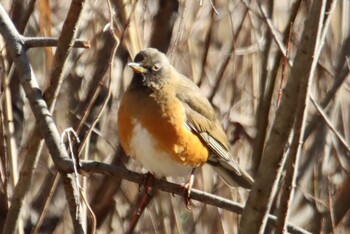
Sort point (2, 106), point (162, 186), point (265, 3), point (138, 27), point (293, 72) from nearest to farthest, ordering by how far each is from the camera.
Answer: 1. point (293, 72)
2. point (162, 186)
3. point (2, 106)
4. point (138, 27)
5. point (265, 3)

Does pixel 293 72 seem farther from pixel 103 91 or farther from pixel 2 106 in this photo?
pixel 103 91

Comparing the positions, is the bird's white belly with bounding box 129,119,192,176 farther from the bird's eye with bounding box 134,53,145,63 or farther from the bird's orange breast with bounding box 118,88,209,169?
the bird's eye with bounding box 134,53,145,63

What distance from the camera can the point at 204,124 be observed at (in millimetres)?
3826

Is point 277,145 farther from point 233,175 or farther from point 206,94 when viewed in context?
point 206,94

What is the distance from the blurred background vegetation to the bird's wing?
27cm

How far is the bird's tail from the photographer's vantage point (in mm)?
3812

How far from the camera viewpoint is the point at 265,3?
15.1 ft

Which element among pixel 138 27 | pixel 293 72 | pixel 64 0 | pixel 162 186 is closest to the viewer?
pixel 293 72

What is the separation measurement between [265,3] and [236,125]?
80cm

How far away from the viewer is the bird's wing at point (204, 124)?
378 centimetres

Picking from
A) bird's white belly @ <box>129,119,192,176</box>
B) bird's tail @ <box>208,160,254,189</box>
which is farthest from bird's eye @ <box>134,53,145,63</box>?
bird's tail @ <box>208,160,254,189</box>

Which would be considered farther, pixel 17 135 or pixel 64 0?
pixel 64 0

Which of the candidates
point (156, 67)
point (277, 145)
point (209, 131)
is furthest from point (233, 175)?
point (277, 145)

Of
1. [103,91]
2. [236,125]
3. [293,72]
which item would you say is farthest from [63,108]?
[293,72]
